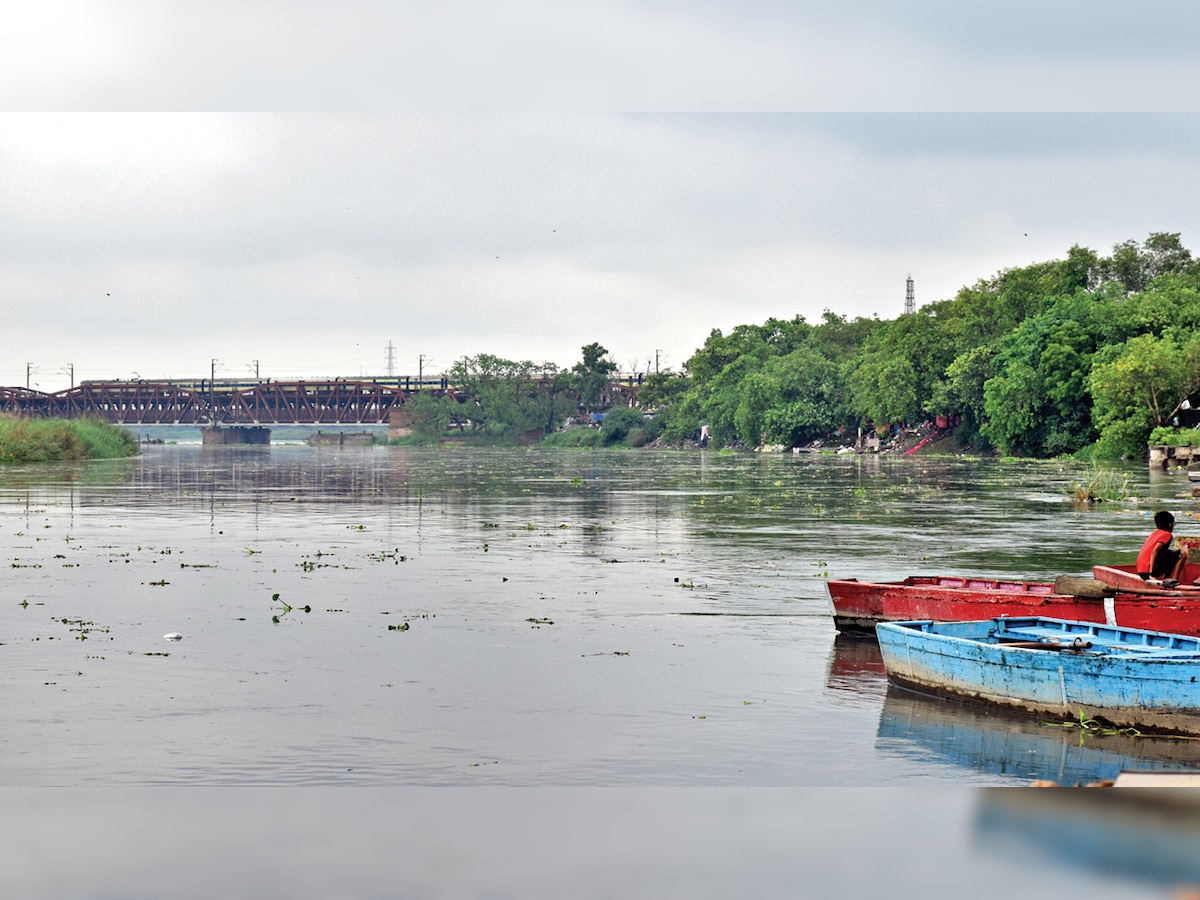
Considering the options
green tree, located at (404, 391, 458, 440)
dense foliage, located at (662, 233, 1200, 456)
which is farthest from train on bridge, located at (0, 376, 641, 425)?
dense foliage, located at (662, 233, 1200, 456)

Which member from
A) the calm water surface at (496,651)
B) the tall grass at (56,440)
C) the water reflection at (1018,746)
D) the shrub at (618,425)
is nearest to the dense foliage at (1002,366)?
the shrub at (618,425)

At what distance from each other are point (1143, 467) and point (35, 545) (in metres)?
51.3

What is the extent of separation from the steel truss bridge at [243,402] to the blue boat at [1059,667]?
16916 cm

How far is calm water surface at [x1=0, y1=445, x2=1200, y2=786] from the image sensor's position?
1009 centimetres

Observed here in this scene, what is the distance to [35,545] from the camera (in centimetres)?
2598

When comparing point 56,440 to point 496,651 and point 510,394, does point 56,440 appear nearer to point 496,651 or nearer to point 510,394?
point 496,651

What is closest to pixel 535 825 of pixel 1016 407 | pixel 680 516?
pixel 680 516

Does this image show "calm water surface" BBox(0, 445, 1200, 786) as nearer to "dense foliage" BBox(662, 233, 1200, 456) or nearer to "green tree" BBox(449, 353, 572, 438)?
"dense foliage" BBox(662, 233, 1200, 456)

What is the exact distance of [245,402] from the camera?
18575 cm

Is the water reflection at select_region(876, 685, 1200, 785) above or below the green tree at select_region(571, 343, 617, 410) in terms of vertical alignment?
below

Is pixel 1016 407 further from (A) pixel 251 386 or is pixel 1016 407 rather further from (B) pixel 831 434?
(A) pixel 251 386

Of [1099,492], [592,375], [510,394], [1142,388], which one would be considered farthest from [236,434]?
[1099,492]

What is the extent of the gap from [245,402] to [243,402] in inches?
10.7

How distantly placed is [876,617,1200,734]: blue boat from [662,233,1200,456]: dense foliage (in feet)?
191
